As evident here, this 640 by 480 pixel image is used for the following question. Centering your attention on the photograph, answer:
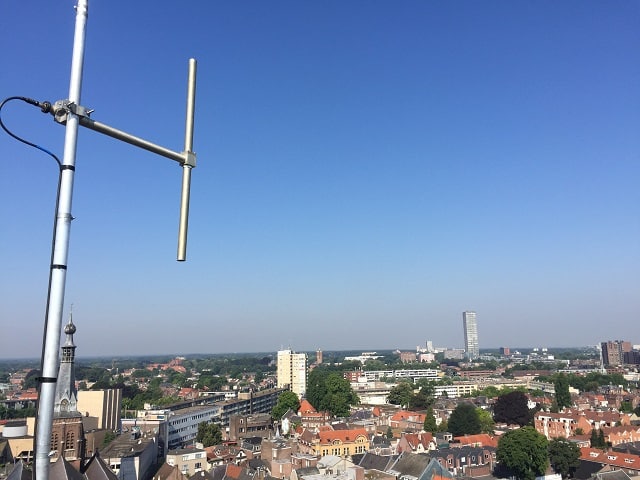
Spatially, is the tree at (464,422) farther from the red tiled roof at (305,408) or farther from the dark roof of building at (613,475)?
the red tiled roof at (305,408)

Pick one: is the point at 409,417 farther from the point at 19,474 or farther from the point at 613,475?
the point at 19,474

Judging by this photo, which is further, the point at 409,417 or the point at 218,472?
the point at 409,417

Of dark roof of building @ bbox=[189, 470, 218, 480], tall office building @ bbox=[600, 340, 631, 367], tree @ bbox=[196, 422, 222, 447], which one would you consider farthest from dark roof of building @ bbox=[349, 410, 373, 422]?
tall office building @ bbox=[600, 340, 631, 367]

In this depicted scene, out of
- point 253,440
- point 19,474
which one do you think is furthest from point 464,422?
point 19,474

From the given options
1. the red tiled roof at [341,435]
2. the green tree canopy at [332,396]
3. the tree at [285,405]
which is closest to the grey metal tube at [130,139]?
the red tiled roof at [341,435]

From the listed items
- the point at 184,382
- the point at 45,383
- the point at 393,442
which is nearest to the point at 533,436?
the point at 393,442

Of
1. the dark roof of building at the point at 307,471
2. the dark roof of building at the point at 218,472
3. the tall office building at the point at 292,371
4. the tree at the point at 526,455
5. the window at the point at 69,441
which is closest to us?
the window at the point at 69,441
